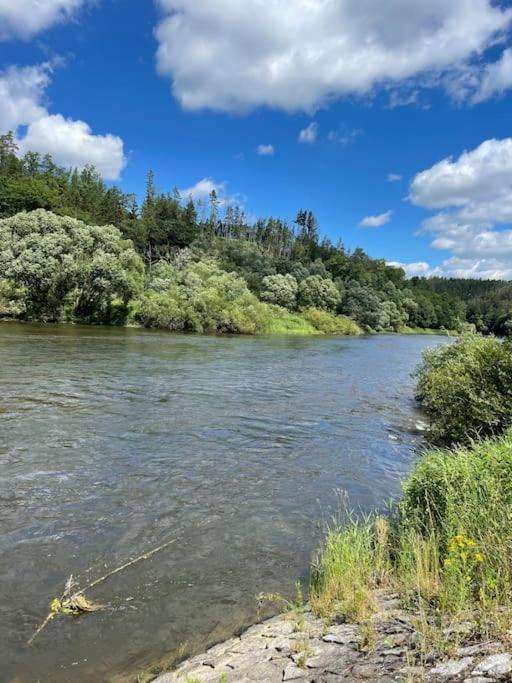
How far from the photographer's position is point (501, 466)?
7887 millimetres

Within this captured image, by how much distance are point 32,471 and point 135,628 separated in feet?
23.8

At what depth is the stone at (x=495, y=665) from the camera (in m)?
4.06

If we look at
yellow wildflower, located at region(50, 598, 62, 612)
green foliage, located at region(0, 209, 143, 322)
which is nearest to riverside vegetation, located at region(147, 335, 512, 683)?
yellow wildflower, located at region(50, 598, 62, 612)

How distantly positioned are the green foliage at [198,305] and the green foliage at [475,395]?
5771 cm

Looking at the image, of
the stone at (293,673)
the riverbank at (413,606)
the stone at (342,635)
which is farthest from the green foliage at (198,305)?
the stone at (293,673)

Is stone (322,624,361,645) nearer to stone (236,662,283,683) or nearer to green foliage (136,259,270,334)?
stone (236,662,283,683)

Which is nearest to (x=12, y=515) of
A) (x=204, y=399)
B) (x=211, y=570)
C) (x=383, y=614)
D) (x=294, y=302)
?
(x=211, y=570)

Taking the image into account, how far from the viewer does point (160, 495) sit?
11750mm

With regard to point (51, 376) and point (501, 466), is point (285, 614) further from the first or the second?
point (51, 376)

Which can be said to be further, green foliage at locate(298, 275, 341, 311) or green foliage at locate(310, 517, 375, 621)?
green foliage at locate(298, 275, 341, 311)

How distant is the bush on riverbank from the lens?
555cm

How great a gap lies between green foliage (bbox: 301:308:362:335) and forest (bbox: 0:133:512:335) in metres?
0.32

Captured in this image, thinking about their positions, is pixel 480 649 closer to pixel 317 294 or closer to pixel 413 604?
pixel 413 604

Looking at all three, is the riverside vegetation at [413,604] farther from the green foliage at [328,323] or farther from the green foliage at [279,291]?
the green foliage at [279,291]
